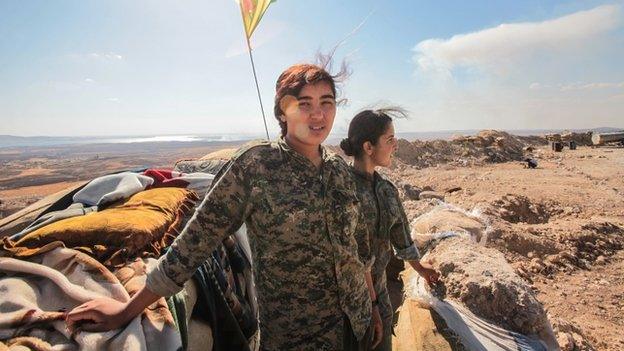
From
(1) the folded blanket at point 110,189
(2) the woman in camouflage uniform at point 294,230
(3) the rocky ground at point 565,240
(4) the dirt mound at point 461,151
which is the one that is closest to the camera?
(2) the woman in camouflage uniform at point 294,230

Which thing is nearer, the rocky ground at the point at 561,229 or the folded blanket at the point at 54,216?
the folded blanket at the point at 54,216

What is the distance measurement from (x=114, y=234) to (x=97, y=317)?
478 mm

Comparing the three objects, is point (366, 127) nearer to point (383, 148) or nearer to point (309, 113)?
point (383, 148)

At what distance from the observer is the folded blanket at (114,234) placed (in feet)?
4.86

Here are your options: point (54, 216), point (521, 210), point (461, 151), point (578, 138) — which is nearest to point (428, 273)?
point (54, 216)

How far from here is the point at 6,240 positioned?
1.42 meters

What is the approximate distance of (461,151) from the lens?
16.6m

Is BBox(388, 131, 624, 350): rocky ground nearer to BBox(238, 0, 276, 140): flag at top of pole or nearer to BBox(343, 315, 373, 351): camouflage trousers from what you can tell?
BBox(343, 315, 373, 351): camouflage trousers

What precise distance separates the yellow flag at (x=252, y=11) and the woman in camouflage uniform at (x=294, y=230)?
1470 mm

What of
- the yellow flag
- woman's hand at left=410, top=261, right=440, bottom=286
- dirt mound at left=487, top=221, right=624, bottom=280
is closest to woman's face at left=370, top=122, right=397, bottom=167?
woman's hand at left=410, top=261, right=440, bottom=286

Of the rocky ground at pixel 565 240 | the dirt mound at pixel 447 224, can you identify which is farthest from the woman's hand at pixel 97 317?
the rocky ground at pixel 565 240

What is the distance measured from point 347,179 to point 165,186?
160cm

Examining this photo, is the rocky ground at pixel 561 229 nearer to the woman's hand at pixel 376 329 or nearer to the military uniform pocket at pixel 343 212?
the woman's hand at pixel 376 329

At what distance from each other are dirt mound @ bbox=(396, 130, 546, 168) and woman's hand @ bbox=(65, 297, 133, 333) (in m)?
13.9
